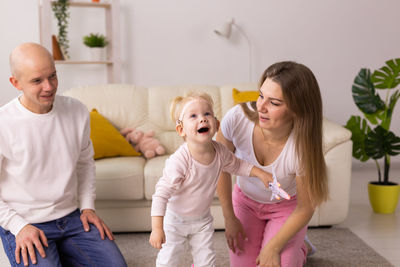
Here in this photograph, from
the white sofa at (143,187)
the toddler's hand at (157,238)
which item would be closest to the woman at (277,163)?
the toddler's hand at (157,238)

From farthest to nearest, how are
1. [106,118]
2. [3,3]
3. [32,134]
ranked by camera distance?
[3,3], [106,118], [32,134]

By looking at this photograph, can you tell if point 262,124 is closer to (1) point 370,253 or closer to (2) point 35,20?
(1) point 370,253

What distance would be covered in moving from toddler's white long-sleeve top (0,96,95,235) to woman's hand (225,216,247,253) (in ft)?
2.33

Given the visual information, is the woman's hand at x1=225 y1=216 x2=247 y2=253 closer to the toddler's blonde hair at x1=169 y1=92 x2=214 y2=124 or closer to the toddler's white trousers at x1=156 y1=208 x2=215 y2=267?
the toddler's white trousers at x1=156 y1=208 x2=215 y2=267

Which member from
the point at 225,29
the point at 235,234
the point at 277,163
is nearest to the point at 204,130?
the point at 277,163

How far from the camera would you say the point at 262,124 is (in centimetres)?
154

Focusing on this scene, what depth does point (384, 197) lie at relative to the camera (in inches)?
113

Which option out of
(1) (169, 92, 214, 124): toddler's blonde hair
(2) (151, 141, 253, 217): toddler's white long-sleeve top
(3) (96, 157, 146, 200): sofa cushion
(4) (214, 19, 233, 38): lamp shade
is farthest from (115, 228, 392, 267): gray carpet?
(4) (214, 19, 233, 38): lamp shade

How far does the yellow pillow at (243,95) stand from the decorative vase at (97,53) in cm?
150

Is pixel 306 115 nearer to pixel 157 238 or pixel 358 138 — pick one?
pixel 157 238

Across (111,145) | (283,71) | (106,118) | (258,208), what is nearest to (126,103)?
(106,118)

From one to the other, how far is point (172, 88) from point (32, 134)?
162 cm

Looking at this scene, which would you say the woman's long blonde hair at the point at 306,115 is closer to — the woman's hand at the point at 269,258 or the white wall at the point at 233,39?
the woman's hand at the point at 269,258

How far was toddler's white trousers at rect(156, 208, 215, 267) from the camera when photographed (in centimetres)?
151
